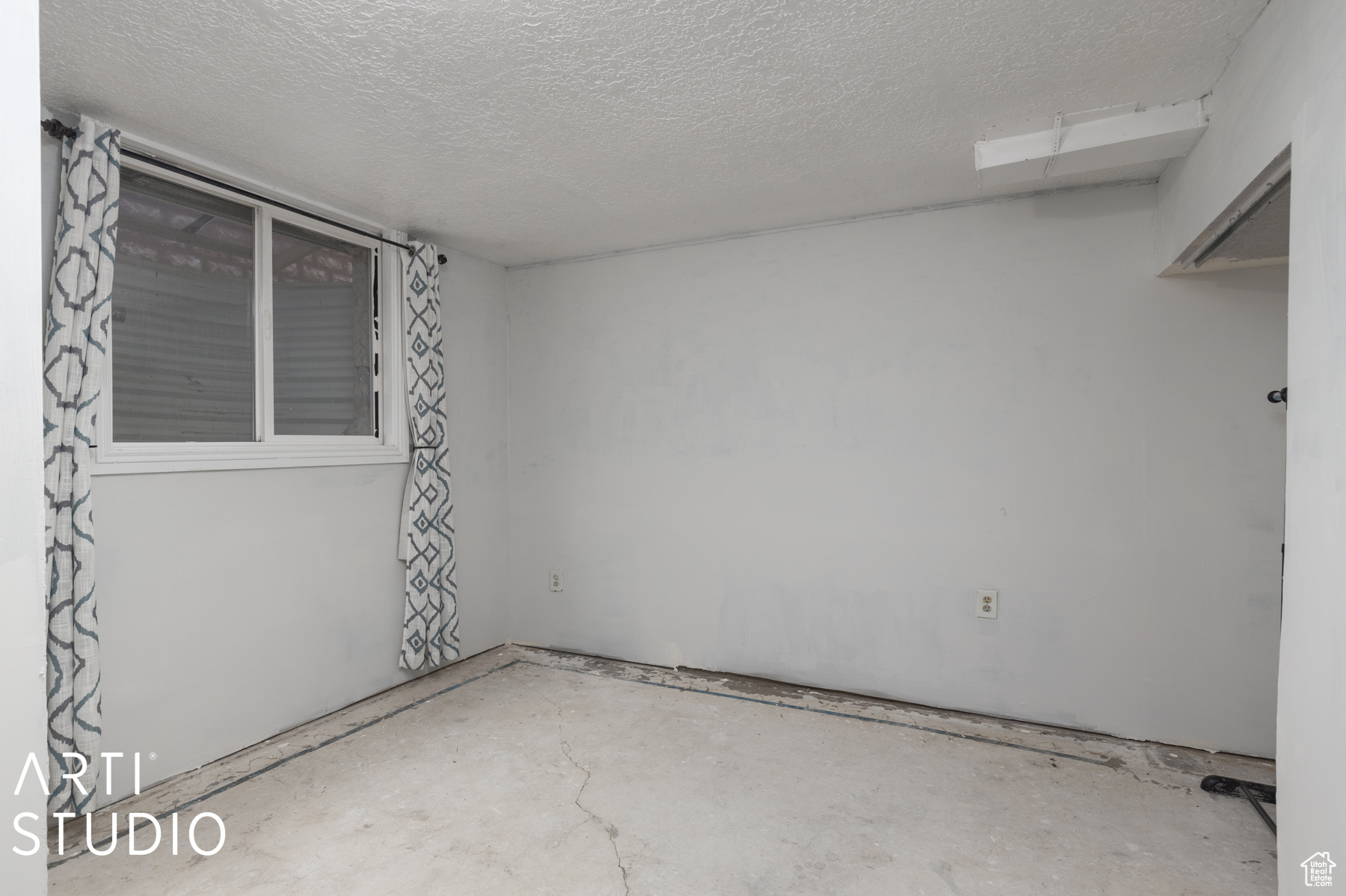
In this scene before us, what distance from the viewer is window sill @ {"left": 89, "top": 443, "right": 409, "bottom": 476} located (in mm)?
2336

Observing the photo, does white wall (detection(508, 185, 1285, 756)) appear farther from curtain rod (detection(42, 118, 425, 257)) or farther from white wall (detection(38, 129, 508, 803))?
curtain rod (detection(42, 118, 425, 257))

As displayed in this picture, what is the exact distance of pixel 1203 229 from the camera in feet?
7.13

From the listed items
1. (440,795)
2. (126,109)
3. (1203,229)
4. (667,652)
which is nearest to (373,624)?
(440,795)

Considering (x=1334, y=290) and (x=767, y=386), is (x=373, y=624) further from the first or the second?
(x=1334, y=290)

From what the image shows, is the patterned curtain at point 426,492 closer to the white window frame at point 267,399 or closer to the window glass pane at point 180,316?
the white window frame at point 267,399

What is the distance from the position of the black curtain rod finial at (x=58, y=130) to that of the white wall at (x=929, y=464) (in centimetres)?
225

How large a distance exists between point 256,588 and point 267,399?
808 millimetres

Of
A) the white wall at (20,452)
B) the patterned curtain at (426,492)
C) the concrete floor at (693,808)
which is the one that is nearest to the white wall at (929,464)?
the concrete floor at (693,808)

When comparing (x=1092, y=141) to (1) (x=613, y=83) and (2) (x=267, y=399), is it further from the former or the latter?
(2) (x=267, y=399)

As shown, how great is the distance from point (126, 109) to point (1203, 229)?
3.58 m

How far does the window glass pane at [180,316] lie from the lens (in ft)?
8.01

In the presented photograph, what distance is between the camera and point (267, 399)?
2.88 metres

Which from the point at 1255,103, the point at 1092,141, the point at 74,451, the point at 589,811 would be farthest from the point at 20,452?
the point at 1092,141

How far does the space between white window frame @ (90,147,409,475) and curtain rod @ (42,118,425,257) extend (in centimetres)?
1
